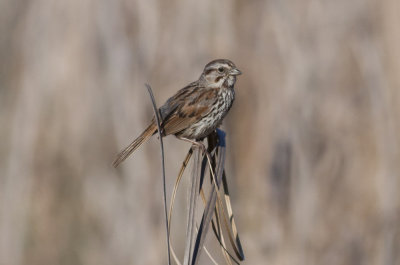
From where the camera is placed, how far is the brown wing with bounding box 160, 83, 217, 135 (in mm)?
3027

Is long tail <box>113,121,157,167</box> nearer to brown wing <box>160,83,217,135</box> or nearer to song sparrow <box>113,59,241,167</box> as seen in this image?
song sparrow <box>113,59,241,167</box>

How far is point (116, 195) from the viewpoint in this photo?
3955 millimetres

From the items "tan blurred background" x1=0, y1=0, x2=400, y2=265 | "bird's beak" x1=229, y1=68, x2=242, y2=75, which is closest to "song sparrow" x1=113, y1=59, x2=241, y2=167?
"bird's beak" x1=229, y1=68, x2=242, y2=75

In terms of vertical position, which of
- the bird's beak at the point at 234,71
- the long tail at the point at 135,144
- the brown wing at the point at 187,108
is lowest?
the long tail at the point at 135,144

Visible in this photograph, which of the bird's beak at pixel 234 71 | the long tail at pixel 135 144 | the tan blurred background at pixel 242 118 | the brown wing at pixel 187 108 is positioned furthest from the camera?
the tan blurred background at pixel 242 118

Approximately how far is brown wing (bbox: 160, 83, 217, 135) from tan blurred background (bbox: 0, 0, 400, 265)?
1.56ft

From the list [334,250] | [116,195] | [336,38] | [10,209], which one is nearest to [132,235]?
[116,195]

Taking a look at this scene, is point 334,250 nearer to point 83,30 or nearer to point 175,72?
point 175,72

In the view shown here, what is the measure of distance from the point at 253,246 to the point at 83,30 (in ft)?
4.83

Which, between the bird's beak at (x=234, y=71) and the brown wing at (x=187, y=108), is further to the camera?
Result: the bird's beak at (x=234, y=71)

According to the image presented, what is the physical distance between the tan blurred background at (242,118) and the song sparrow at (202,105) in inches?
18.6

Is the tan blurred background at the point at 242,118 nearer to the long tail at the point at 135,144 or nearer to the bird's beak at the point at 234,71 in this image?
the bird's beak at the point at 234,71

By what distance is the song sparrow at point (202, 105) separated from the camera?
9.95ft

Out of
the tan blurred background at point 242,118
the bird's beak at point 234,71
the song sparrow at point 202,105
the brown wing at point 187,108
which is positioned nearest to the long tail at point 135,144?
the song sparrow at point 202,105
